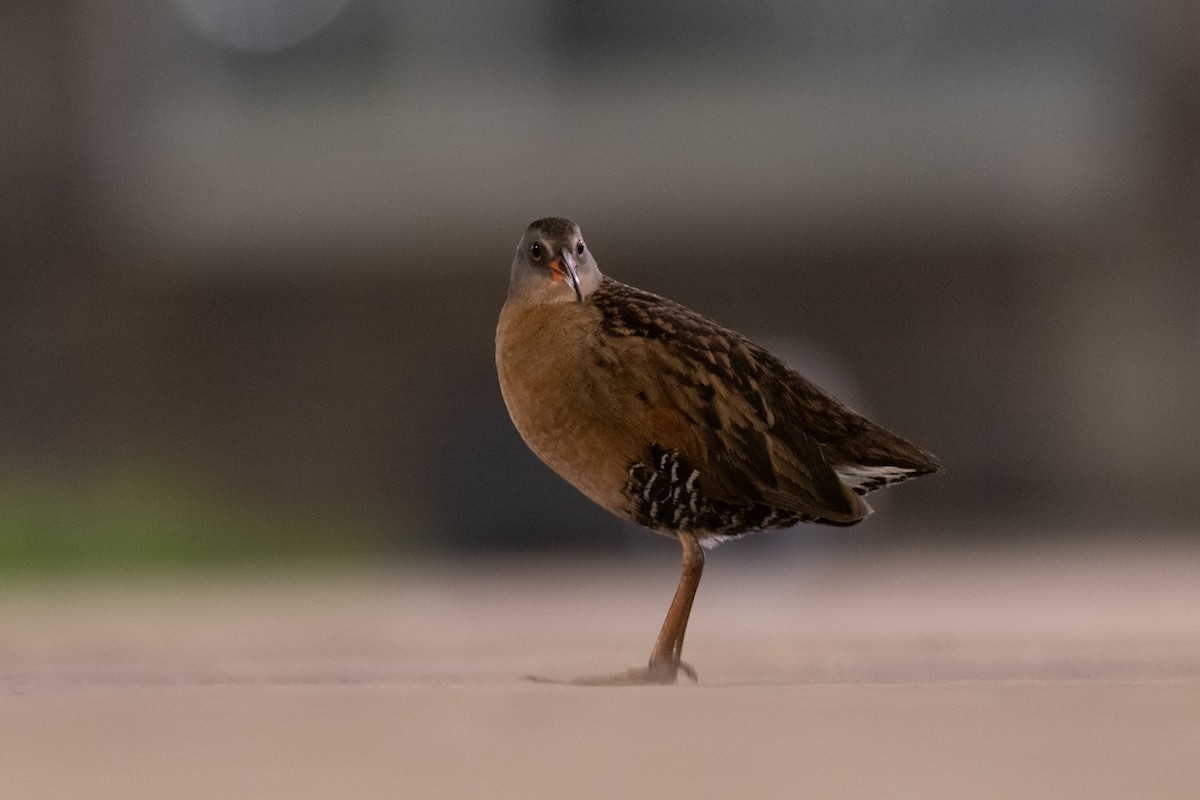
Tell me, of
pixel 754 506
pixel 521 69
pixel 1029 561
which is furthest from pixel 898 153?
pixel 754 506

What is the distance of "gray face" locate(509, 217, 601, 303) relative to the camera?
0.54 meters

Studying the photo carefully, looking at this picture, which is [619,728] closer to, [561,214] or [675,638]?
[675,638]

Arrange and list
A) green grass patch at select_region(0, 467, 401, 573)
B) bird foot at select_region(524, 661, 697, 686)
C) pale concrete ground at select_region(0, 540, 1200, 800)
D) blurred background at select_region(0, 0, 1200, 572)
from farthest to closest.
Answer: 1. blurred background at select_region(0, 0, 1200, 572)
2. green grass patch at select_region(0, 467, 401, 573)
3. bird foot at select_region(524, 661, 697, 686)
4. pale concrete ground at select_region(0, 540, 1200, 800)

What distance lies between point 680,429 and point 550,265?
98 mm

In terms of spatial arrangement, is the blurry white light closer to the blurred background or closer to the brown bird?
the blurred background

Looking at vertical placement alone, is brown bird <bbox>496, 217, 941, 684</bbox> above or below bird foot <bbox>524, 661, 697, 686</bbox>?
above

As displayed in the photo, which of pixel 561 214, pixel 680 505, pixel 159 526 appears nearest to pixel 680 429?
pixel 680 505

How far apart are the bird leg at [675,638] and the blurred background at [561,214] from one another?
823mm

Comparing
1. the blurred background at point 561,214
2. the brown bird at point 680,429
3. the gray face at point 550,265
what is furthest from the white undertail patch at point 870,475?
the blurred background at point 561,214

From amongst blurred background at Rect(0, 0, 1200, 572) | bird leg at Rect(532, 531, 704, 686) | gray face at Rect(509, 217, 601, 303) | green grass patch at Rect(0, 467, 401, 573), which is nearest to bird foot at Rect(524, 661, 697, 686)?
bird leg at Rect(532, 531, 704, 686)

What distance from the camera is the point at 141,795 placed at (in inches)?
12.3

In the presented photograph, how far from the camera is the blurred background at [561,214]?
140 centimetres

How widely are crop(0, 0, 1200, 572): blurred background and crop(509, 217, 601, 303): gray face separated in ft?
2.61

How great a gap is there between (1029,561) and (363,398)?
A: 751 mm
